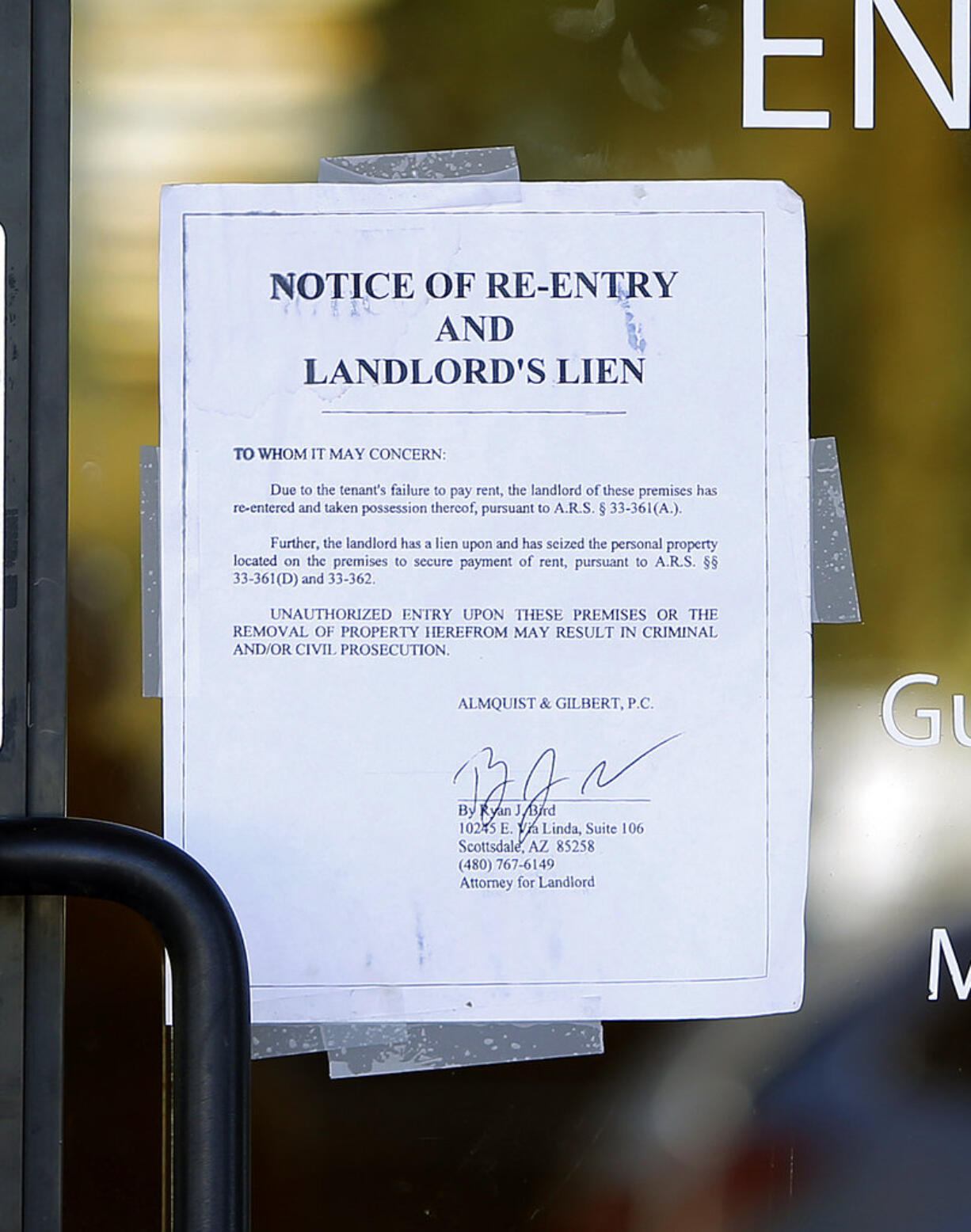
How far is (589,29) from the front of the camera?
1.17 metres

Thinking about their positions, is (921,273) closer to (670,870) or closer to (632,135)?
(632,135)

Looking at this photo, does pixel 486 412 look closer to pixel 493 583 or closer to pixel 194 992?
pixel 493 583

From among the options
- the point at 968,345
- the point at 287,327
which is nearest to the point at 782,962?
the point at 968,345

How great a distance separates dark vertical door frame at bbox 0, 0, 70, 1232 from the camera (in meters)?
1.17

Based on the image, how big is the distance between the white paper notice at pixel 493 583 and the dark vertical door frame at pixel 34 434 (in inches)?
3.8

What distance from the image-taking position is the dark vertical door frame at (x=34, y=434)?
117 centimetres

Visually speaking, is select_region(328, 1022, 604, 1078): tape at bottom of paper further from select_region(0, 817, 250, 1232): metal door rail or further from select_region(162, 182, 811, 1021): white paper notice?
select_region(0, 817, 250, 1232): metal door rail

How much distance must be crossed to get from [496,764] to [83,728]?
1.17ft

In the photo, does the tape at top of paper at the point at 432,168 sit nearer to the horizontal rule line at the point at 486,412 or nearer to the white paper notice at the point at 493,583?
the white paper notice at the point at 493,583

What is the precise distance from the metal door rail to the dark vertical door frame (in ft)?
0.39

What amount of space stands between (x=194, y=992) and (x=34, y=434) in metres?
0.49

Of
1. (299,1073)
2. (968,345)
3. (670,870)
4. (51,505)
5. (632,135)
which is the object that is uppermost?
(632,135)
